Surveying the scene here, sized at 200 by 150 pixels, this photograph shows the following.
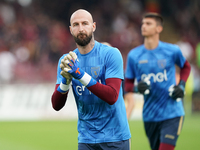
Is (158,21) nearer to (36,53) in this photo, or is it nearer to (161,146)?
(161,146)

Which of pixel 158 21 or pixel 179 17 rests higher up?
pixel 179 17

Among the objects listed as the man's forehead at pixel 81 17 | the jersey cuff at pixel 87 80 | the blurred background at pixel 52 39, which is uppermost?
the blurred background at pixel 52 39

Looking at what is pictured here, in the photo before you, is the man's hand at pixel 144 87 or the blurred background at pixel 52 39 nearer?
the man's hand at pixel 144 87

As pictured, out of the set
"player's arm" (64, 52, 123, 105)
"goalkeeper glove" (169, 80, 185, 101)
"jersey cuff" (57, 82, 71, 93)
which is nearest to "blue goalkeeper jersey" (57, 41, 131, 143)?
"player's arm" (64, 52, 123, 105)

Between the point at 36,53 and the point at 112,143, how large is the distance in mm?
15855

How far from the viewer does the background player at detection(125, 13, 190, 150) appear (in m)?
6.28

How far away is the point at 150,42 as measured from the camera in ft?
22.5

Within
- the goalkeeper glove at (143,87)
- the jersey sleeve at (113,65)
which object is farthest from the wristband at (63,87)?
the goalkeeper glove at (143,87)

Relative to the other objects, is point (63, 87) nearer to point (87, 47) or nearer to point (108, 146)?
point (87, 47)

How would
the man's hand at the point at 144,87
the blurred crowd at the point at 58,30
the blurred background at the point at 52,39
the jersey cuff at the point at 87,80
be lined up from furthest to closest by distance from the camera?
the blurred crowd at the point at 58,30
the blurred background at the point at 52,39
the man's hand at the point at 144,87
the jersey cuff at the point at 87,80

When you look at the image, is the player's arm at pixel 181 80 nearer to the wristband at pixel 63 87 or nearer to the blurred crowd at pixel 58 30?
the wristband at pixel 63 87

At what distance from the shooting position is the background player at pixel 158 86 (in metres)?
6.28

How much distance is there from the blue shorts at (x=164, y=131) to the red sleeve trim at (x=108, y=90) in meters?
2.33

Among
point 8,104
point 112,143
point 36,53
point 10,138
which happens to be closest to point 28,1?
point 36,53
